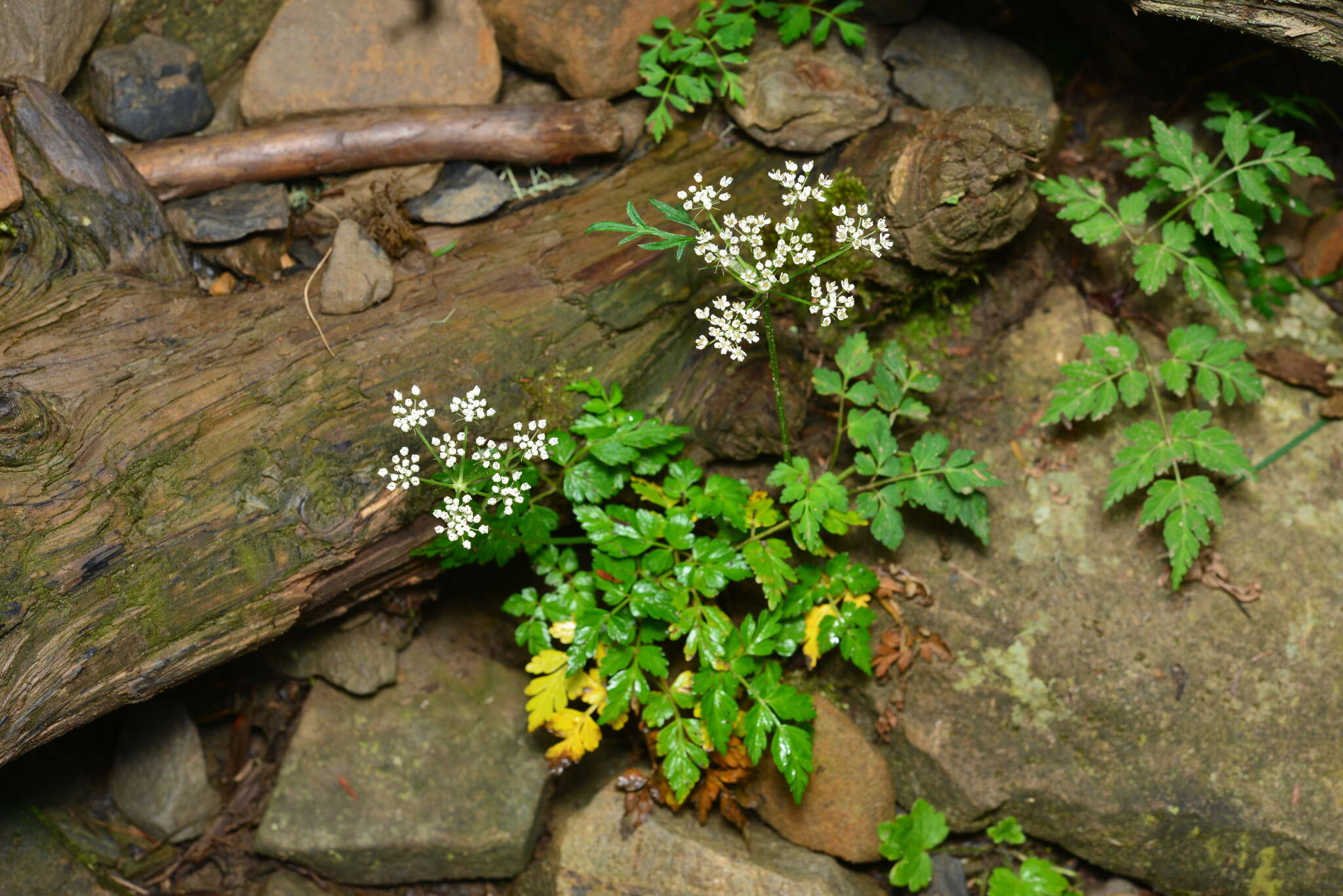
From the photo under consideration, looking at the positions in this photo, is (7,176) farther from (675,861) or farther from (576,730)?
(675,861)

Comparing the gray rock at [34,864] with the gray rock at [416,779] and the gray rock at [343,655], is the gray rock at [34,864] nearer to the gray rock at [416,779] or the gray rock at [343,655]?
the gray rock at [416,779]

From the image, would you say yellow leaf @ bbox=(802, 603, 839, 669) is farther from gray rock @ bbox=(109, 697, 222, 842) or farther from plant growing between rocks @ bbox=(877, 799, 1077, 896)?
gray rock @ bbox=(109, 697, 222, 842)

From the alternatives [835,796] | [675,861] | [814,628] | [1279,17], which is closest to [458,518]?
[814,628]

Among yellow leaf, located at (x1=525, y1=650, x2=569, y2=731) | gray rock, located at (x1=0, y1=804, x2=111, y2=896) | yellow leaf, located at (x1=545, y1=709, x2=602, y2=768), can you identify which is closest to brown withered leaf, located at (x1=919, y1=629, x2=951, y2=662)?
yellow leaf, located at (x1=545, y1=709, x2=602, y2=768)

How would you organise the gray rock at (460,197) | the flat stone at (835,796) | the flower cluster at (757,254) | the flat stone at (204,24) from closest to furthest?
1. the flower cluster at (757,254)
2. the flat stone at (835,796)
3. the gray rock at (460,197)
4. the flat stone at (204,24)

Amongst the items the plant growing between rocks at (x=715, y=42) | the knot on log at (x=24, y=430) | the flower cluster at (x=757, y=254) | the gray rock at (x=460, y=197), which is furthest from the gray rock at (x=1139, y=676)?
the knot on log at (x=24, y=430)

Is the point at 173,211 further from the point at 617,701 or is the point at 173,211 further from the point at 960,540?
the point at 960,540
